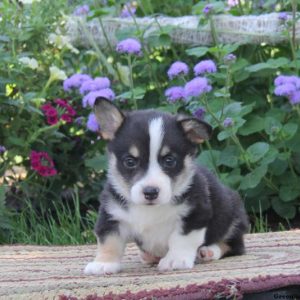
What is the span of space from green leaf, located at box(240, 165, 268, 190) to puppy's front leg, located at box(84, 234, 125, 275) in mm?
1597

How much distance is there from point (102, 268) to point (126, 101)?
97.6 inches

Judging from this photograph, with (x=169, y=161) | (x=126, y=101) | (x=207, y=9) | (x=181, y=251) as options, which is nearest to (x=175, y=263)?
(x=181, y=251)

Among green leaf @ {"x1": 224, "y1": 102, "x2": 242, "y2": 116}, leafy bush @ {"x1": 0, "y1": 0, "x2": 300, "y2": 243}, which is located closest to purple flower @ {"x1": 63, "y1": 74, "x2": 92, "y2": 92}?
leafy bush @ {"x1": 0, "y1": 0, "x2": 300, "y2": 243}

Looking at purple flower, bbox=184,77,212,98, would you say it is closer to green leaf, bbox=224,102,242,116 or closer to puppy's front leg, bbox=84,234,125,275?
green leaf, bbox=224,102,242,116

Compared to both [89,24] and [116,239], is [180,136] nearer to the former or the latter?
[116,239]

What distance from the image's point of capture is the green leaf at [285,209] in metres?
5.49

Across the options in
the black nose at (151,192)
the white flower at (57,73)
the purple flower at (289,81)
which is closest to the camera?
the black nose at (151,192)

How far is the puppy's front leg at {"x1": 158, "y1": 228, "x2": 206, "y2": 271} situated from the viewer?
11.7 ft

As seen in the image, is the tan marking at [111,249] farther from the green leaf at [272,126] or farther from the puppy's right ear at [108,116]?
the green leaf at [272,126]

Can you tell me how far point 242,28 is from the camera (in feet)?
19.3

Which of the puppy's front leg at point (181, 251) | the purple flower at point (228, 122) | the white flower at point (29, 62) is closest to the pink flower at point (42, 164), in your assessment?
the white flower at point (29, 62)

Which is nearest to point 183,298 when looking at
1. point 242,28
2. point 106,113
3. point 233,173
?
point 106,113

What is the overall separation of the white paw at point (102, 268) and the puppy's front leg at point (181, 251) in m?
0.19

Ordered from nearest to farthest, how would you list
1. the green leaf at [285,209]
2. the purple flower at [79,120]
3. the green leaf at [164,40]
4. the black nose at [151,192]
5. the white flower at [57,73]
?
1. the black nose at [151,192]
2. the green leaf at [285,209]
3. the white flower at [57,73]
4. the green leaf at [164,40]
5. the purple flower at [79,120]
